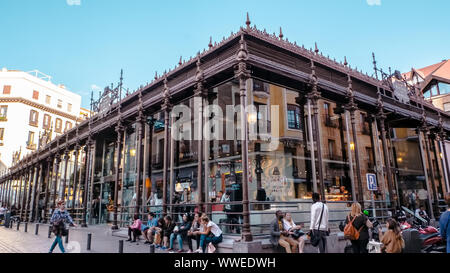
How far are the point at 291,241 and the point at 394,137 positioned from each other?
17.0m

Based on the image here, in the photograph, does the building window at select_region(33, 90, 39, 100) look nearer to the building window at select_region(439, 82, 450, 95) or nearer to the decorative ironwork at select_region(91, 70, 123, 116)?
the decorative ironwork at select_region(91, 70, 123, 116)

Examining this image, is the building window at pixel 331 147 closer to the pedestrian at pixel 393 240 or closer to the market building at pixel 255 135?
the market building at pixel 255 135

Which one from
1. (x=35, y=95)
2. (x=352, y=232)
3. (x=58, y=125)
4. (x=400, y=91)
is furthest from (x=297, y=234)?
(x=58, y=125)

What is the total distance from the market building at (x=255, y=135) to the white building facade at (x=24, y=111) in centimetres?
3681

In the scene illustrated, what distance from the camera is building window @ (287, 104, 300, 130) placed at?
15.1 m

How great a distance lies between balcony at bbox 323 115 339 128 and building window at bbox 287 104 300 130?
6.51ft

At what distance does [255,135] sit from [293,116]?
2256mm

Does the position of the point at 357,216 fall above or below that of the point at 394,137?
→ below

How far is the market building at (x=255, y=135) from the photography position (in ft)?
35.8
